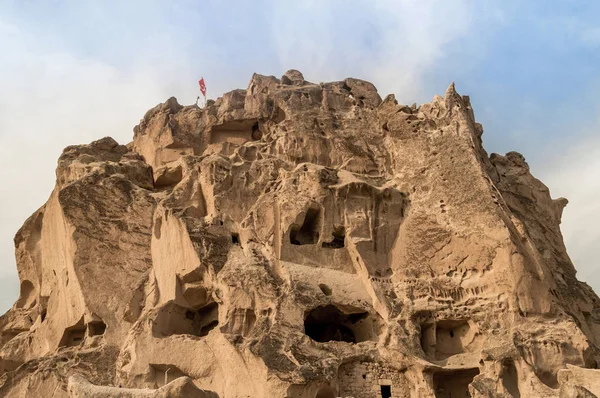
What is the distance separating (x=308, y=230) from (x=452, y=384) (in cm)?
639

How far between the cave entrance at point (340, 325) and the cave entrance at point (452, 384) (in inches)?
81.0

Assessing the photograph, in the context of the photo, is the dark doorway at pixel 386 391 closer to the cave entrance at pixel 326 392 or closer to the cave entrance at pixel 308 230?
the cave entrance at pixel 326 392

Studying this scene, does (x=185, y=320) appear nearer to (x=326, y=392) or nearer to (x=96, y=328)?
(x=96, y=328)

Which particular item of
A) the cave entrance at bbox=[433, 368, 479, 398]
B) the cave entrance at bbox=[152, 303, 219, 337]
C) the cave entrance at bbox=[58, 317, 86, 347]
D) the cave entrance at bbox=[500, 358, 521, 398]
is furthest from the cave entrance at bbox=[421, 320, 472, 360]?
the cave entrance at bbox=[58, 317, 86, 347]

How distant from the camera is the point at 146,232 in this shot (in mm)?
23016

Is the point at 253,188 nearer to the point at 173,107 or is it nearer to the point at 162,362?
the point at 162,362

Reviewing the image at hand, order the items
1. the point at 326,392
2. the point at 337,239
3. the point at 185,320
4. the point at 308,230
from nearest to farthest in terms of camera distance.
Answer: the point at 326,392, the point at 185,320, the point at 337,239, the point at 308,230

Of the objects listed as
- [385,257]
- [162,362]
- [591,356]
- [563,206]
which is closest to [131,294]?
[162,362]

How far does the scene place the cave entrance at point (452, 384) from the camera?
18531 mm

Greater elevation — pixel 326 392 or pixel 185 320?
pixel 185 320

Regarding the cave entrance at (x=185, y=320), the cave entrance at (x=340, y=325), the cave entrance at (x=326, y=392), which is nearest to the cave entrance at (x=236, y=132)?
the cave entrance at (x=185, y=320)

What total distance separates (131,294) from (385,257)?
26.2ft

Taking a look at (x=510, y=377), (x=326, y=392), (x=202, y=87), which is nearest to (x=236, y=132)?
(x=202, y=87)

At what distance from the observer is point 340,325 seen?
20.3 metres
